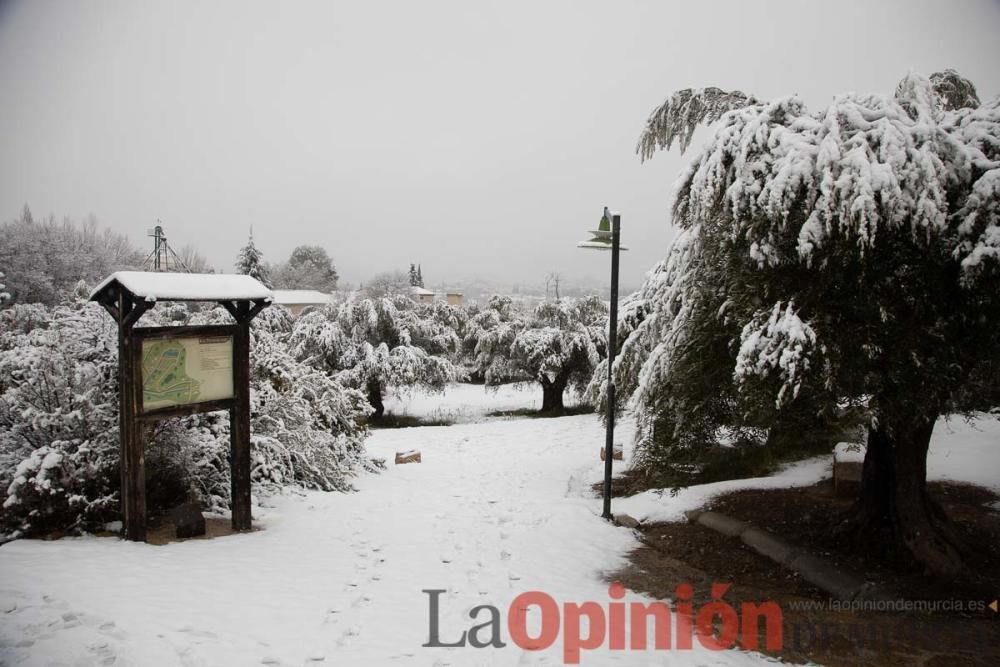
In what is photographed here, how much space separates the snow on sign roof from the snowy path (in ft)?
7.93

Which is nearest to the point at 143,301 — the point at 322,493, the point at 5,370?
the point at 5,370

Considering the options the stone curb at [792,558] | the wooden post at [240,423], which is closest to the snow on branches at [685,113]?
the stone curb at [792,558]

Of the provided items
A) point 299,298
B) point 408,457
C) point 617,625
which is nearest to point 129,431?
point 617,625

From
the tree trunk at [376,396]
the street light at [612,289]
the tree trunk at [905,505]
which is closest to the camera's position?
the tree trunk at [905,505]

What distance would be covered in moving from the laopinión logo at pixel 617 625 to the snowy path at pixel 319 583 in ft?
0.30

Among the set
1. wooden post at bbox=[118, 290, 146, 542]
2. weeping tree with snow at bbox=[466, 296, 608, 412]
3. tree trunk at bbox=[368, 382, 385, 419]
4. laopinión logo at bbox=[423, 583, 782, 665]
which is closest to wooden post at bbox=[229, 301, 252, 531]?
wooden post at bbox=[118, 290, 146, 542]

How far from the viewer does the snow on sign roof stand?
5.30m

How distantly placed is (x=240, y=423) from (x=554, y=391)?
58.0 ft

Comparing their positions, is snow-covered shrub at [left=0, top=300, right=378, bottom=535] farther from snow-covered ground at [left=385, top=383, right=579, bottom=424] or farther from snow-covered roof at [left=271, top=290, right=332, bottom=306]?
Result: snow-covered roof at [left=271, top=290, right=332, bottom=306]

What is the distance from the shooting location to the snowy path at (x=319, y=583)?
3576 mm

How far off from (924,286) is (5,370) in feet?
30.5

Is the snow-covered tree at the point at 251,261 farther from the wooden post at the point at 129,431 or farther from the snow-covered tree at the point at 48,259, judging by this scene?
the wooden post at the point at 129,431

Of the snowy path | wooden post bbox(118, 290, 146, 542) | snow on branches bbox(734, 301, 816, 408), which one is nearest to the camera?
the snowy path

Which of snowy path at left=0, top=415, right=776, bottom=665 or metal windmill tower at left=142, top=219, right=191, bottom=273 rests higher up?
metal windmill tower at left=142, top=219, right=191, bottom=273
